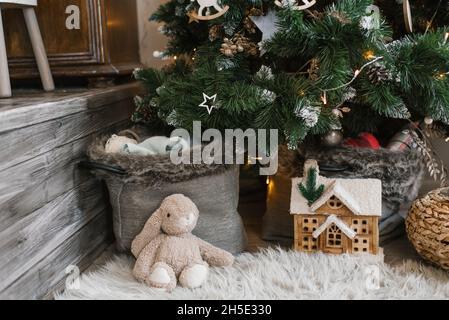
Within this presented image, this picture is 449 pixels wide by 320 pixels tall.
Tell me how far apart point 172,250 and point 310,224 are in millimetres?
312

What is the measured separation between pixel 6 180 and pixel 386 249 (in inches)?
33.9

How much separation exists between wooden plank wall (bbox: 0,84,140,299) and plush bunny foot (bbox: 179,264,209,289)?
264 millimetres

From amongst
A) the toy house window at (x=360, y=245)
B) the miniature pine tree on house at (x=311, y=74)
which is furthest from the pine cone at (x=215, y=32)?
the toy house window at (x=360, y=245)

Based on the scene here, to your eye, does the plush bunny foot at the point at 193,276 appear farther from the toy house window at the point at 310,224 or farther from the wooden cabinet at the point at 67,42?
the wooden cabinet at the point at 67,42

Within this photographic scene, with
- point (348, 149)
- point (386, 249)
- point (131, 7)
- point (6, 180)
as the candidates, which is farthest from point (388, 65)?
point (131, 7)

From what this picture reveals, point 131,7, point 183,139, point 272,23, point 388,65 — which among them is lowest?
point 183,139

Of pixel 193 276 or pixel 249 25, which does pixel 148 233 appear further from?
pixel 249 25

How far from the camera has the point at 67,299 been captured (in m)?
0.90

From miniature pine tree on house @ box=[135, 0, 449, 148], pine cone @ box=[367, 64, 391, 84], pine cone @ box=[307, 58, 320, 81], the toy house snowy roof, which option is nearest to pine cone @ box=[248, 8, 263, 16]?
miniature pine tree on house @ box=[135, 0, 449, 148]

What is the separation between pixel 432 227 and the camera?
964mm

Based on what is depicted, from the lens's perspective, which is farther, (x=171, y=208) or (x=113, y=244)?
(x=113, y=244)

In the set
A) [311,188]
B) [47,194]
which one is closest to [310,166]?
[311,188]

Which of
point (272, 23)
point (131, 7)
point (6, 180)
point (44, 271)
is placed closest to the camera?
point (6, 180)

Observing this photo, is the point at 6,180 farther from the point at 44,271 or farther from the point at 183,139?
the point at 183,139
